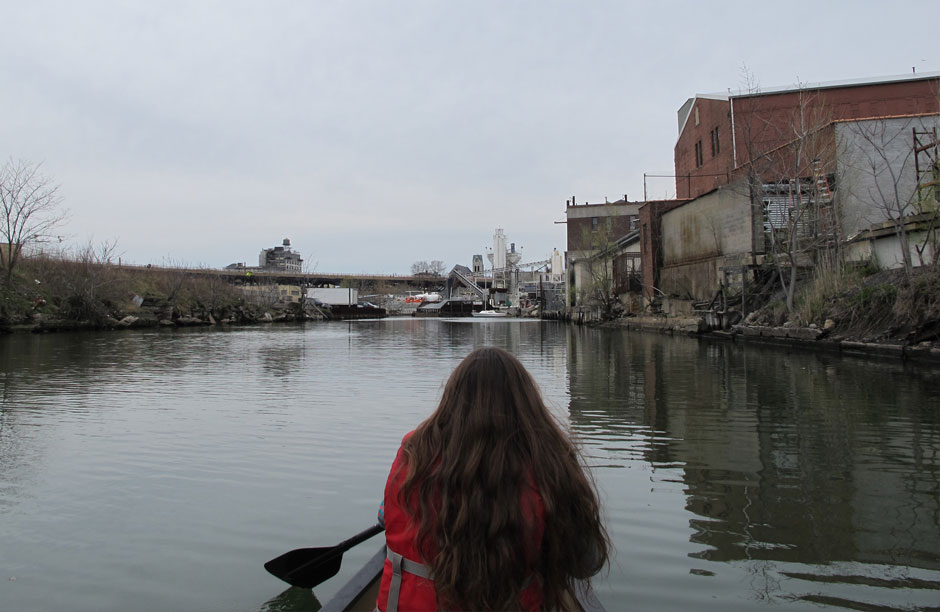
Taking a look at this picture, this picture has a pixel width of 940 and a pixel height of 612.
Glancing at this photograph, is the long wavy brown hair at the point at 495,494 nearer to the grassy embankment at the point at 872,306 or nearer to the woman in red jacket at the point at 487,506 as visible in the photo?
the woman in red jacket at the point at 487,506

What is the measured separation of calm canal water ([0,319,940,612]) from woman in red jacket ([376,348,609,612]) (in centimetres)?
182

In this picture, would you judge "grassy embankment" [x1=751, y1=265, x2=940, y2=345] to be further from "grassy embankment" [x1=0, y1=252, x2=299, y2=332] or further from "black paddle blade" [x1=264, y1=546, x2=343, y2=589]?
"grassy embankment" [x1=0, y1=252, x2=299, y2=332]

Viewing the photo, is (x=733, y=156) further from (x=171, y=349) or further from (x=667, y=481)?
(x=667, y=481)

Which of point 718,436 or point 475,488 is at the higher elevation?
point 475,488

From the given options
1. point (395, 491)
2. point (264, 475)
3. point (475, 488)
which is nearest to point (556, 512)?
point (475, 488)

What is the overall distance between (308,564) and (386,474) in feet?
9.10

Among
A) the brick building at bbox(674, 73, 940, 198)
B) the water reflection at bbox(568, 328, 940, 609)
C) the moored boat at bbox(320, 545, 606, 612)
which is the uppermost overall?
the brick building at bbox(674, 73, 940, 198)

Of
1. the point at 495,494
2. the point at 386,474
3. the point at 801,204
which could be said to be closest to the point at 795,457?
the point at 386,474

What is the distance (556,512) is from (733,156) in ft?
131

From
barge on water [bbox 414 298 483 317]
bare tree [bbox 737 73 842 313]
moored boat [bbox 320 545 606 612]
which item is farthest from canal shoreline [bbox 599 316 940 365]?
barge on water [bbox 414 298 483 317]

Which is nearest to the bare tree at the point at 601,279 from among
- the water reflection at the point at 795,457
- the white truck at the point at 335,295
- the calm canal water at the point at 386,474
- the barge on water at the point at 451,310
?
the water reflection at the point at 795,457

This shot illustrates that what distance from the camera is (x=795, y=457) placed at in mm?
6953

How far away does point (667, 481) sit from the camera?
6227 mm

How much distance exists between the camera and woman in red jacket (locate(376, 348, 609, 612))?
7.11 ft
